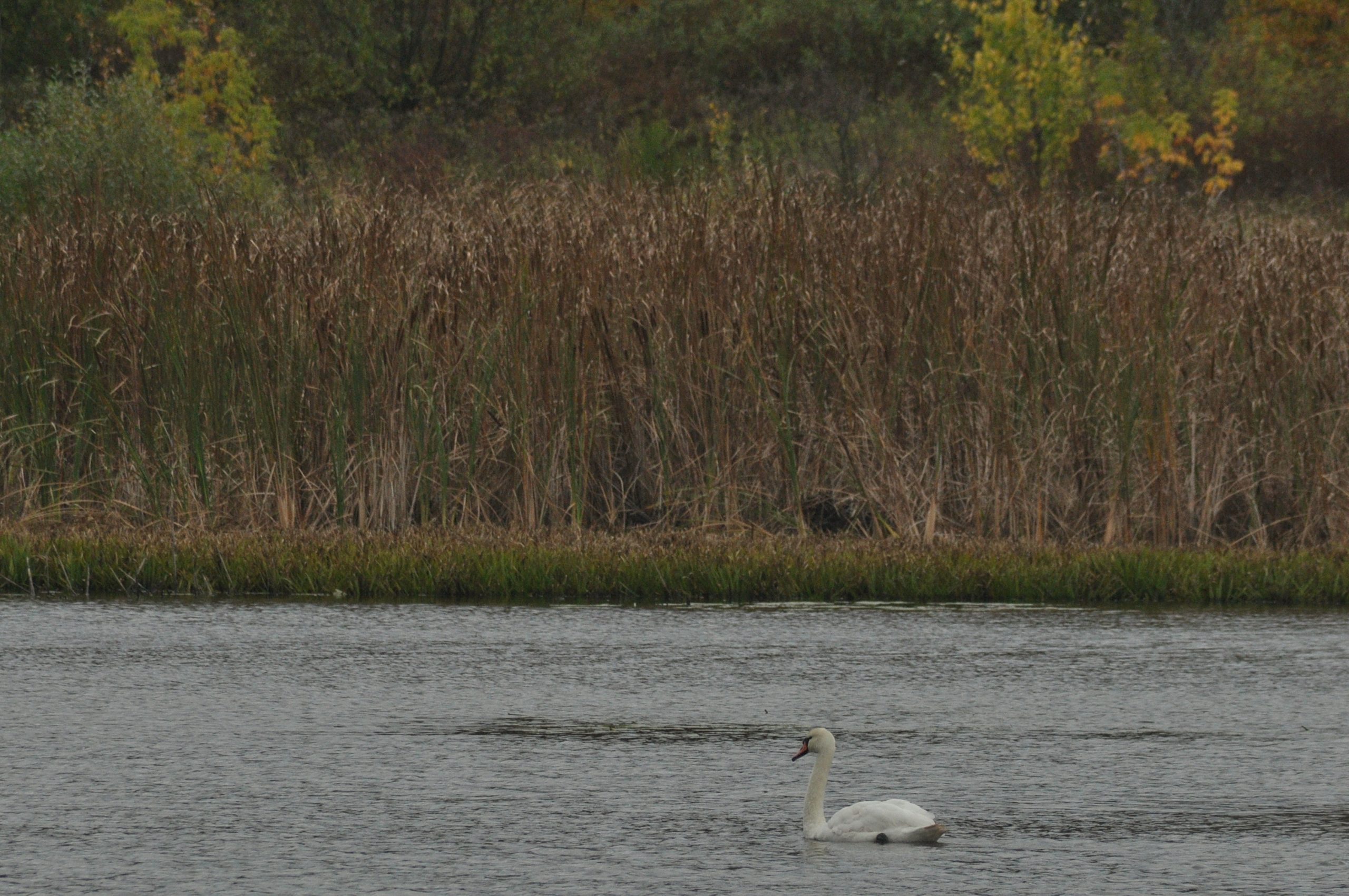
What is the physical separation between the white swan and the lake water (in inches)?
1.6

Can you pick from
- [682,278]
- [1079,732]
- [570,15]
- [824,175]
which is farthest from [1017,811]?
[570,15]

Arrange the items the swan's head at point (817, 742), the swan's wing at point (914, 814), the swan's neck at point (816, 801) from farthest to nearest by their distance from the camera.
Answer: the swan's head at point (817, 742) < the swan's neck at point (816, 801) < the swan's wing at point (914, 814)

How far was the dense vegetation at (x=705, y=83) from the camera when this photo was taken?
2745 cm

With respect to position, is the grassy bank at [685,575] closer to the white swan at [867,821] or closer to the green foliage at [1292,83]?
the white swan at [867,821]

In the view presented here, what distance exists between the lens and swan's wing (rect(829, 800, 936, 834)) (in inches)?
222

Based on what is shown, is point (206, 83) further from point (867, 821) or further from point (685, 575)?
point (867, 821)

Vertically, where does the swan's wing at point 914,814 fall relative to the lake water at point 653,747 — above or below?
above

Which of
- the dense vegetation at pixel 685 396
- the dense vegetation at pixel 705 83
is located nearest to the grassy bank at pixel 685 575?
the dense vegetation at pixel 685 396

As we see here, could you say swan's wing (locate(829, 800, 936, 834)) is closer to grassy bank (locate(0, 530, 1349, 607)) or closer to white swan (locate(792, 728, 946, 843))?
white swan (locate(792, 728, 946, 843))

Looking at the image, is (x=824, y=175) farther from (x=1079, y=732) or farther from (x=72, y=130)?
(x=1079, y=732)

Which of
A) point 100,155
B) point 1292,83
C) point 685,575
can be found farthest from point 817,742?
point 1292,83

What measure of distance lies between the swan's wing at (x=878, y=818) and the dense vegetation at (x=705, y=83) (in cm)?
1497

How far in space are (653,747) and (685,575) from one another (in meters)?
4.09

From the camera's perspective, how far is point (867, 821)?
5.69m
